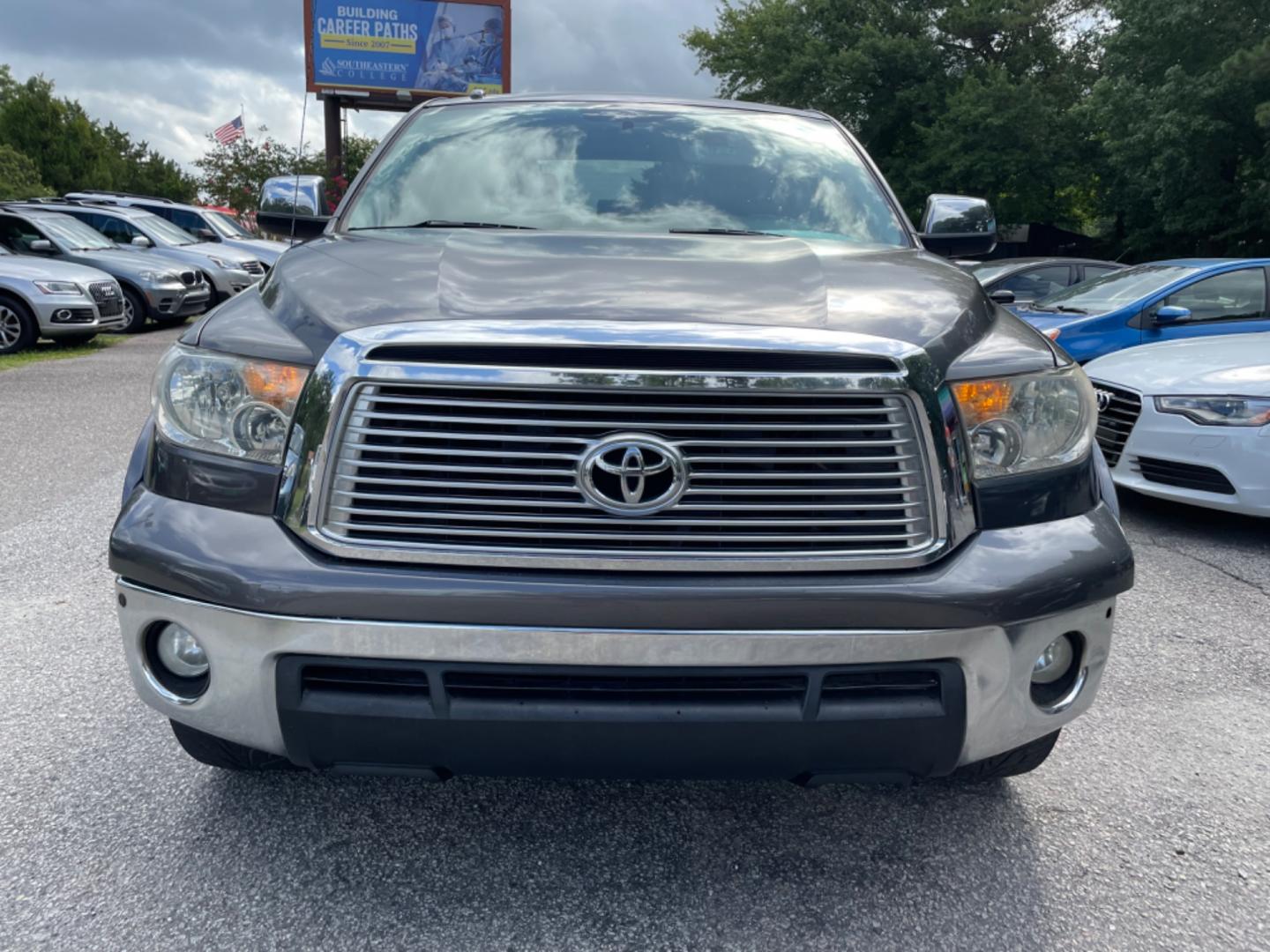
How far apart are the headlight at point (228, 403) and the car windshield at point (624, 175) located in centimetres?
110

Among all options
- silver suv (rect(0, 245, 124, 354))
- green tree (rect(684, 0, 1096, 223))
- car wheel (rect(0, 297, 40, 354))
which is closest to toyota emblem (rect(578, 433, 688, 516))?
silver suv (rect(0, 245, 124, 354))

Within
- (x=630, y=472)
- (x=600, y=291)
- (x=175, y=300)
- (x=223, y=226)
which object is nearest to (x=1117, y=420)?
(x=600, y=291)

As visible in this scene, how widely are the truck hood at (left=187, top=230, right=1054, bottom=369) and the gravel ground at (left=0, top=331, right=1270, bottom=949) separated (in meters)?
1.16

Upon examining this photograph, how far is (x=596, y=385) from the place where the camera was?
1.93 metres

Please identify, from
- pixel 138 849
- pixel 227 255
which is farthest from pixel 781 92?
pixel 138 849

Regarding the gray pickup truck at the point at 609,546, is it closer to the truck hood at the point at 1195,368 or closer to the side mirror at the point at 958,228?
the side mirror at the point at 958,228

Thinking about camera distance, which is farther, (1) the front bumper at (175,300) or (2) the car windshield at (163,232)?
(2) the car windshield at (163,232)

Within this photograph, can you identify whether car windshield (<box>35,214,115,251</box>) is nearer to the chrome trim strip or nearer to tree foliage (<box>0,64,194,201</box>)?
the chrome trim strip

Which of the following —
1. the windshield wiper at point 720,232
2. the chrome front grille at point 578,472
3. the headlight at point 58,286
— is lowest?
the headlight at point 58,286

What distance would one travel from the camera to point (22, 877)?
230cm

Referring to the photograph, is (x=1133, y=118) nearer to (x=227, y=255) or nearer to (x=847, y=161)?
(x=227, y=255)

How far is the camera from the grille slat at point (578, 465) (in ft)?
6.40

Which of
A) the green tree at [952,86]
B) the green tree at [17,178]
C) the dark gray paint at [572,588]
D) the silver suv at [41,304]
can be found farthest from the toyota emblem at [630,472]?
the green tree at [17,178]

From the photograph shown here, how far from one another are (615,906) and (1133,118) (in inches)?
1057
